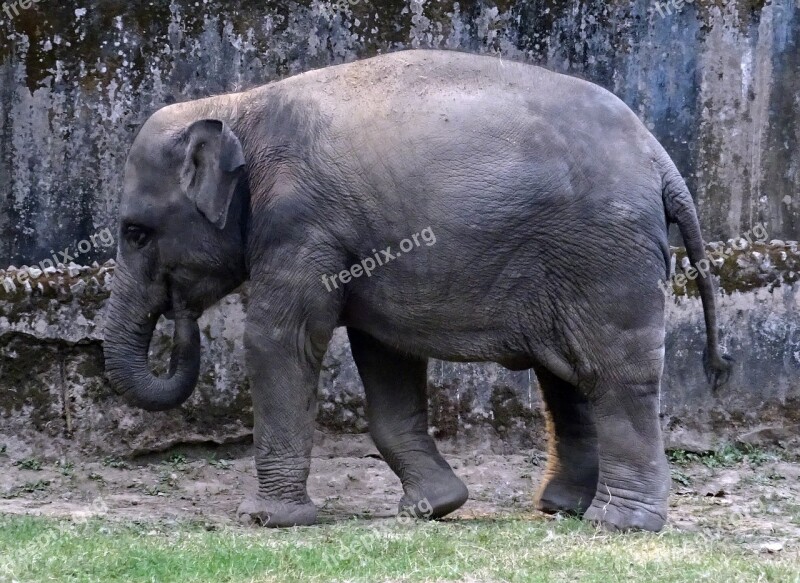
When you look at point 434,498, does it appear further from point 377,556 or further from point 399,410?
point 377,556

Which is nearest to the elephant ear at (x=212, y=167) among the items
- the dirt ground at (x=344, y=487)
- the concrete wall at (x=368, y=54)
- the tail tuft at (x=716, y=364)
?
the dirt ground at (x=344, y=487)

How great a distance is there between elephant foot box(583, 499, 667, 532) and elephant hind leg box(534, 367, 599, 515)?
617mm

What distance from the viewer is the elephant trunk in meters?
6.93

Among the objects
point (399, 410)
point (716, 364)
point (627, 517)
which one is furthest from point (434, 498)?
point (716, 364)

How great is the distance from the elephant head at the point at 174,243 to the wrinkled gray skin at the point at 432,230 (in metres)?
0.01

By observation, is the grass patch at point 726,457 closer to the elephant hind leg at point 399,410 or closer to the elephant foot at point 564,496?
the elephant foot at point 564,496

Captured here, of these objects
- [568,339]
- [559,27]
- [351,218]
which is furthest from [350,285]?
[559,27]

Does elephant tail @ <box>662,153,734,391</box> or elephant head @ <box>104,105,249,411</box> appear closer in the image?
elephant tail @ <box>662,153,734,391</box>

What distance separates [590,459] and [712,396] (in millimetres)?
1972

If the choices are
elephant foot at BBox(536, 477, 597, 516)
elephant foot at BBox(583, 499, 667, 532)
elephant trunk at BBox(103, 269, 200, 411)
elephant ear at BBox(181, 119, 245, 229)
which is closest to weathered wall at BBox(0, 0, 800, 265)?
elephant trunk at BBox(103, 269, 200, 411)

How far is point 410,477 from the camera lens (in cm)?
699

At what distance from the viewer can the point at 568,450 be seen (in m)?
7.02

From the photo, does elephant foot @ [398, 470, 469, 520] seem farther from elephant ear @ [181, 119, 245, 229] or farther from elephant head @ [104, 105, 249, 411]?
elephant ear @ [181, 119, 245, 229]

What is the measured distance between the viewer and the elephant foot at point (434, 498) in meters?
6.82
